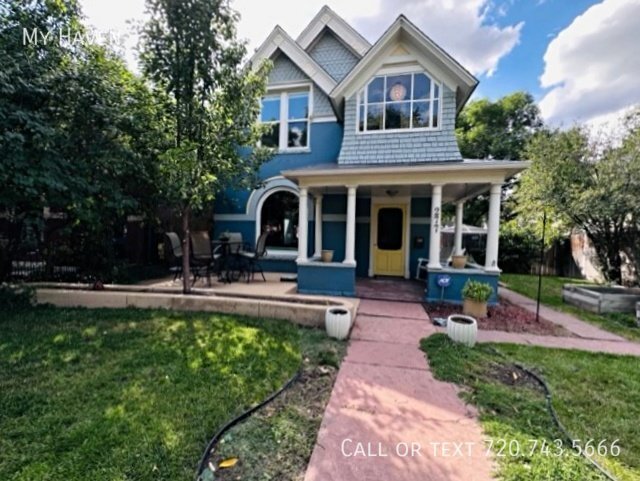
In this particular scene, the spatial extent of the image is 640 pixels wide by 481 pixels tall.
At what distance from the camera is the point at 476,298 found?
20.4 feet

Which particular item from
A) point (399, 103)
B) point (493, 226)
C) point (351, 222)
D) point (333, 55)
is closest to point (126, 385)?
point (351, 222)

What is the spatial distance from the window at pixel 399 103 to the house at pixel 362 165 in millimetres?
28

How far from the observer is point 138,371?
344 centimetres

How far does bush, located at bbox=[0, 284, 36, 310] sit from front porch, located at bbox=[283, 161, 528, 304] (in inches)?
215

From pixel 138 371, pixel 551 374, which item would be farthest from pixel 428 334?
pixel 138 371

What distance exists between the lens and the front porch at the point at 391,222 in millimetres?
6934

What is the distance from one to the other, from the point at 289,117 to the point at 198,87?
16.5 feet

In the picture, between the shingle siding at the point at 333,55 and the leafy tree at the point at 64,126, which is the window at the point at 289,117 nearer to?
the shingle siding at the point at 333,55

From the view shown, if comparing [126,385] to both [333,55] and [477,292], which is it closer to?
[477,292]

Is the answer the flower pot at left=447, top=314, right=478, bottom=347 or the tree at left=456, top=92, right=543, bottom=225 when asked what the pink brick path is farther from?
the tree at left=456, top=92, right=543, bottom=225

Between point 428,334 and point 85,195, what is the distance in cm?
703

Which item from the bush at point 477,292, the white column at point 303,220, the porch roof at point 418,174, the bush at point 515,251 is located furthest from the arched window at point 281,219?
the bush at point 515,251

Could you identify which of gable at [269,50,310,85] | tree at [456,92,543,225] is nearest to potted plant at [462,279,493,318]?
gable at [269,50,310,85]

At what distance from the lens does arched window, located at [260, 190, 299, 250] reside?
10477mm
